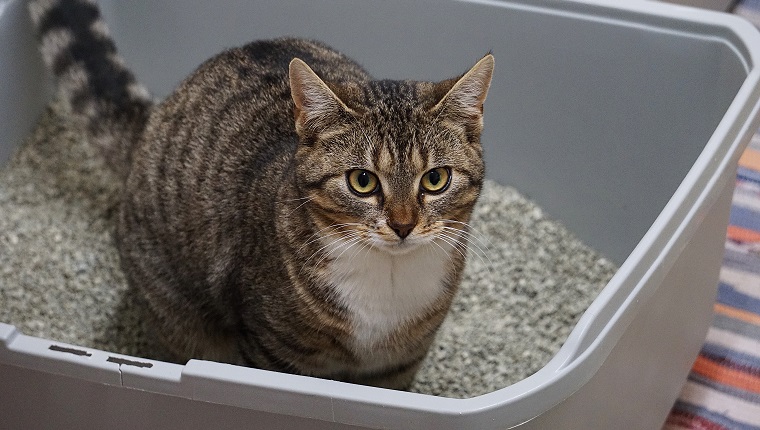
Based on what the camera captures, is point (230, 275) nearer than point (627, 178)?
Yes

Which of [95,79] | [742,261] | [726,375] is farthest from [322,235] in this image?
[742,261]

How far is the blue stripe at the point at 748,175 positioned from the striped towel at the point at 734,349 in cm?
3

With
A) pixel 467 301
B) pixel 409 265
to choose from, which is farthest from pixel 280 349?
pixel 467 301

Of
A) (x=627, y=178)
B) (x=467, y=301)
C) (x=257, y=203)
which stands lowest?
(x=467, y=301)

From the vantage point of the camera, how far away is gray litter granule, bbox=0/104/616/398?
82.1 inches

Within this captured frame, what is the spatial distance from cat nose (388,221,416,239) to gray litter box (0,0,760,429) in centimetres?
25

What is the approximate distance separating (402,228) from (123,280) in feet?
3.50

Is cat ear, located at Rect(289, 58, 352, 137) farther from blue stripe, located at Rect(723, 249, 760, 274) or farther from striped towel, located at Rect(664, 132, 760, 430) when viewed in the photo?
blue stripe, located at Rect(723, 249, 760, 274)

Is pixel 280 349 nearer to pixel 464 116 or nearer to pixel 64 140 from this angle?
pixel 464 116

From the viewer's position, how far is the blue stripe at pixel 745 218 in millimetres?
2482

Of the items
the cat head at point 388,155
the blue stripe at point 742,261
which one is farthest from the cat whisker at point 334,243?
the blue stripe at point 742,261

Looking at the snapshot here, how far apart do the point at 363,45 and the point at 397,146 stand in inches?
38.9

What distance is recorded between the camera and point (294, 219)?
1568 millimetres

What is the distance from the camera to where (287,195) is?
1.59 meters
